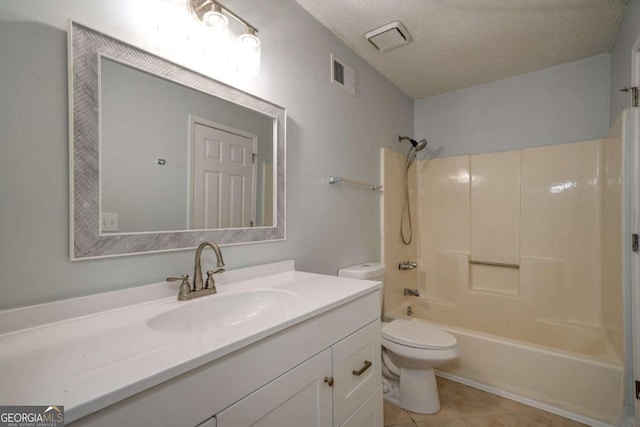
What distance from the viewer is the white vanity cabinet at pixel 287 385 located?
0.56 meters

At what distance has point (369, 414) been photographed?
4.00ft

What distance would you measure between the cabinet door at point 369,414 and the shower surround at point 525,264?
0.94m

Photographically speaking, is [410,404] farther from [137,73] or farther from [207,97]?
[137,73]

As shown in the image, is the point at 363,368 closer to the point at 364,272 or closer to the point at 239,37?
the point at 364,272

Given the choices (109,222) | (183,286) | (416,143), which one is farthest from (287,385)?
(416,143)

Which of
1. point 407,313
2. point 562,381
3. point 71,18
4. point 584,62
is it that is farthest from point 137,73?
point 584,62

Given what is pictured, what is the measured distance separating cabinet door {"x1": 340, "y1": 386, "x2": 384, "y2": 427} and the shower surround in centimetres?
94

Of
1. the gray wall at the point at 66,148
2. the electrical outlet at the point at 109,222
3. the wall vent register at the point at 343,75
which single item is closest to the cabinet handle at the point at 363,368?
the gray wall at the point at 66,148

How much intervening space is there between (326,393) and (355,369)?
195mm

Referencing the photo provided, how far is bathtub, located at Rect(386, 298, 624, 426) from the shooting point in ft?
5.32

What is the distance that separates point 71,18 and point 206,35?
0.43 m

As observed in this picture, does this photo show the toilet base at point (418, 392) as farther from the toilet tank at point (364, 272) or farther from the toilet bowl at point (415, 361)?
the toilet tank at point (364, 272)

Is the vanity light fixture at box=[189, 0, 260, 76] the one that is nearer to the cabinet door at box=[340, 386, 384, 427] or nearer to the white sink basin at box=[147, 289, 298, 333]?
the white sink basin at box=[147, 289, 298, 333]

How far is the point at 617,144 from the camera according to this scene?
1.70m
